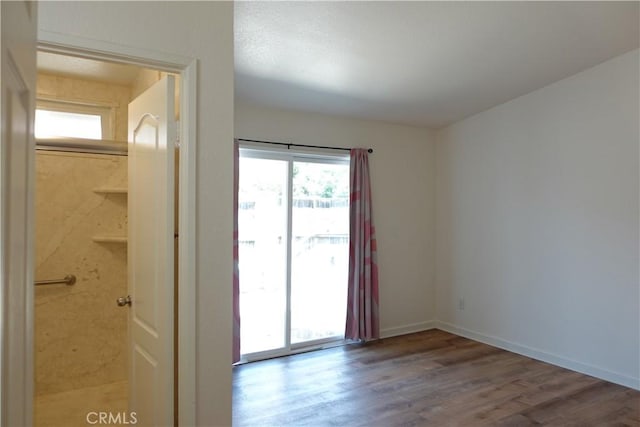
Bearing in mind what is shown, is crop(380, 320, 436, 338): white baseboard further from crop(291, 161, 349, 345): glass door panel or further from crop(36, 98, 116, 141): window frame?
crop(36, 98, 116, 141): window frame

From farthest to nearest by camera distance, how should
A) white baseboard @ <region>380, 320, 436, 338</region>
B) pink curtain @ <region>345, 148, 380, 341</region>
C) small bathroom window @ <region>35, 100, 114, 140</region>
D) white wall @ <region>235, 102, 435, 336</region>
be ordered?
white baseboard @ <region>380, 320, 436, 338</region> < white wall @ <region>235, 102, 435, 336</region> < pink curtain @ <region>345, 148, 380, 341</region> < small bathroom window @ <region>35, 100, 114, 140</region>

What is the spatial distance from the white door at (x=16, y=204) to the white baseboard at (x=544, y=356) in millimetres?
3940

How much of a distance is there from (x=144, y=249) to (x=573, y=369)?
3607 mm

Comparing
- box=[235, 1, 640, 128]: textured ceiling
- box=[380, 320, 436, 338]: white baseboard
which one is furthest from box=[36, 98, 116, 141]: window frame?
box=[380, 320, 436, 338]: white baseboard

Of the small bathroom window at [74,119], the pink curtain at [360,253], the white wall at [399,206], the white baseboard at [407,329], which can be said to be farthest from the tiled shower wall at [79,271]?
the white baseboard at [407,329]

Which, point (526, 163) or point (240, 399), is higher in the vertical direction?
point (526, 163)

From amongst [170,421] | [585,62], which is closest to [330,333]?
[170,421]

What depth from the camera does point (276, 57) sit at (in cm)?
288

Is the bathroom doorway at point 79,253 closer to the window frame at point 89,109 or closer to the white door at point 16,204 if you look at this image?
the window frame at point 89,109

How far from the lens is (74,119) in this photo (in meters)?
3.01

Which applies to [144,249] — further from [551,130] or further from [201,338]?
[551,130]

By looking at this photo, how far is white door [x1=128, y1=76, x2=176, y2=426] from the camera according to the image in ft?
5.71

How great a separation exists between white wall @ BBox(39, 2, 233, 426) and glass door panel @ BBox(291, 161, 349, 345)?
2.14 metres
